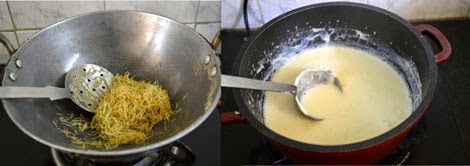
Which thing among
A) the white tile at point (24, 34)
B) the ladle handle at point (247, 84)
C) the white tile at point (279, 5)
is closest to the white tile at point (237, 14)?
the white tile at point (279, 5)

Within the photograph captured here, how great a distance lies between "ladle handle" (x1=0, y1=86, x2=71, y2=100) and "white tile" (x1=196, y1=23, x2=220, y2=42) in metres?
0.31

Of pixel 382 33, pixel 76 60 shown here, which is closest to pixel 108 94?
pixel 76 60

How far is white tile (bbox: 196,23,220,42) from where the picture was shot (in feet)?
3.24

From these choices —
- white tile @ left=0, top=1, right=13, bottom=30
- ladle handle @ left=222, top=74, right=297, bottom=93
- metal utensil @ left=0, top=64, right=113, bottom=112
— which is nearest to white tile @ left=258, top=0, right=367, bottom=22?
ladle handle @ left=222, top=74, right=297, bottom=93

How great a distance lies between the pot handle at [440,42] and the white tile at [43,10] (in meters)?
0.55

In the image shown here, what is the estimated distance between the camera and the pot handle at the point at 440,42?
31.5 inches

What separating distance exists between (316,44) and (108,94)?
387 mm

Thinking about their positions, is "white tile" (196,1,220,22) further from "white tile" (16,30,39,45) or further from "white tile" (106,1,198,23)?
"white tile" (16,30,39,45)

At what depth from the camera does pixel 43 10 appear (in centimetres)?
92

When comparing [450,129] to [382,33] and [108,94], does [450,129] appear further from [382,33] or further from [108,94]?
[108,94]

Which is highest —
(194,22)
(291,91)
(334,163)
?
(194,22)

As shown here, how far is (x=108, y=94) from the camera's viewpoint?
77cm

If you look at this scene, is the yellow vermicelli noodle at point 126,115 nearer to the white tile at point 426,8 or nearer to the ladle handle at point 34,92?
the ladle handle at point 34,92

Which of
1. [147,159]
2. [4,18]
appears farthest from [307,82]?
[4,18]
